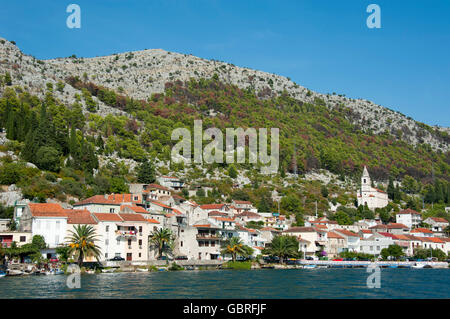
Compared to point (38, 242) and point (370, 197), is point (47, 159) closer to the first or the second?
point (38, 242)

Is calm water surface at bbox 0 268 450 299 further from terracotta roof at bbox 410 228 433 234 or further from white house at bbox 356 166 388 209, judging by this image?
white house at bbox 356 166 388 209

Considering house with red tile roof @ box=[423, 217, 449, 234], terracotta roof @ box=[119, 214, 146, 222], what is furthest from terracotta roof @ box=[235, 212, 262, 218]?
house with red tile roof @ box=[423, 217, 449, 234]

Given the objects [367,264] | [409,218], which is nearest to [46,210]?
[367,264]

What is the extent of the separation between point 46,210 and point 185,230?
21946mm

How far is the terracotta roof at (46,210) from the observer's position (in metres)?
62.8

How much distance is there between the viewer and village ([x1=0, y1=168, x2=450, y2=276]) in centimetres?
6319

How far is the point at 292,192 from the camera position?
5551 inches

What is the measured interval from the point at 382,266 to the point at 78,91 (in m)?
130

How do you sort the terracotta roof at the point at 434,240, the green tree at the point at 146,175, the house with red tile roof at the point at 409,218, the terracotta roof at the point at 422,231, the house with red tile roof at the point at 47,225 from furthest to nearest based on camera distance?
the house with red tile roof at the point at 409,218
the terracotta roof at the point at 422,231
the green tree at the point at 146,175
the terracotta roof at the point at 434,240
the house with red tile roof at the point at 47,225

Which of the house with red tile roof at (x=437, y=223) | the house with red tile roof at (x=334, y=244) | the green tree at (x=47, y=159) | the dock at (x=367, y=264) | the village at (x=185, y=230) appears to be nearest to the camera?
the village at (x=185, y=230)

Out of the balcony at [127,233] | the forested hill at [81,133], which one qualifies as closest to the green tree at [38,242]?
the balcony at [127,233]

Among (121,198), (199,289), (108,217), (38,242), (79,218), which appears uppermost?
(121,198)

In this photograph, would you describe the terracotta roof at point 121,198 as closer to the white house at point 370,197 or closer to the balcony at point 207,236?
the balcony at point 207,236

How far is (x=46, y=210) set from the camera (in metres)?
64.0
